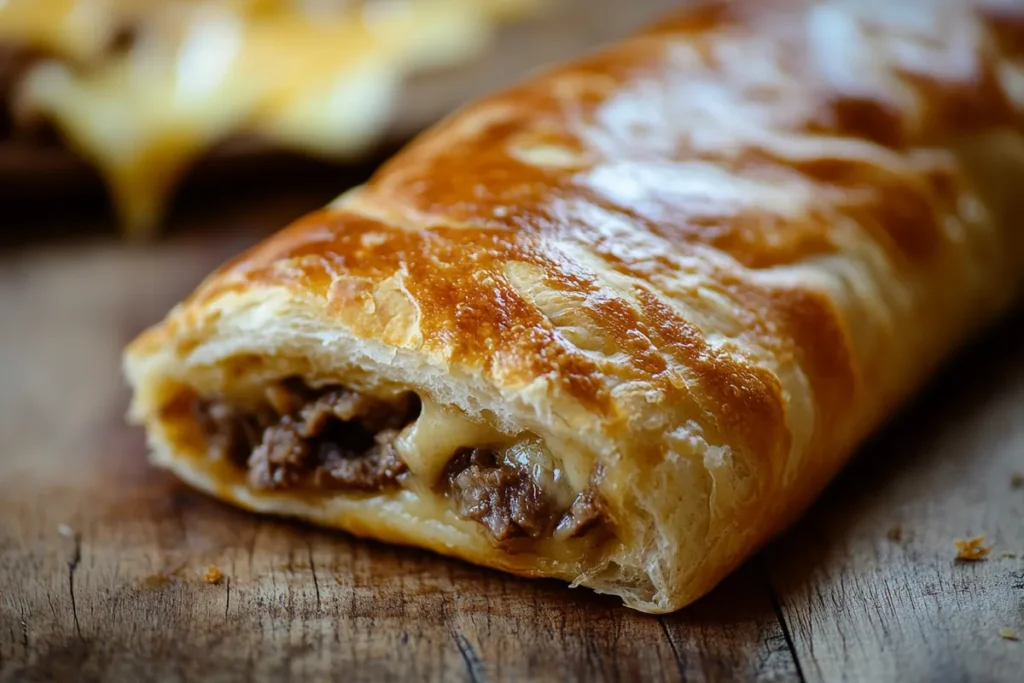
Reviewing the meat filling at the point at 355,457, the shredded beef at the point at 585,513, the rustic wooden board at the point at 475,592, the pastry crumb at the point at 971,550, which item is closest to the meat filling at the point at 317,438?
the meat filling at the point at 355,457

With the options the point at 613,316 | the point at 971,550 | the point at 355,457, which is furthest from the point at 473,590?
the point at 971,550

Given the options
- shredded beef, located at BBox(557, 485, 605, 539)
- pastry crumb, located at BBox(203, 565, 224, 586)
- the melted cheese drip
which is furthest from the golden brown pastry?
the melted cheese drip

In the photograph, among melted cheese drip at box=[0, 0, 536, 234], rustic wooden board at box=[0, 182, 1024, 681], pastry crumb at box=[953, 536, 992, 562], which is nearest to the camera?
rustic wooden board at box=[0, 182, 1024, 681]

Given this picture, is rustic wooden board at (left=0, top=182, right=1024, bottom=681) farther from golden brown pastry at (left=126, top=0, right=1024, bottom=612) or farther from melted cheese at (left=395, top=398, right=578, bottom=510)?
melted cheese at (left=395, top=398, right=578, bottom=510)

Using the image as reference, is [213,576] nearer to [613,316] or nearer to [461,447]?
[461,447]

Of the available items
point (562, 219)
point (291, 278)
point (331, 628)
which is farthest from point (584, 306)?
point (331, 628)

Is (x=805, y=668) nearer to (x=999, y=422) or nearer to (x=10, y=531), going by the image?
(x=999, y=422)

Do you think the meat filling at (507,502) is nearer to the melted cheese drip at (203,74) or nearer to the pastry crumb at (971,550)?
the pastry crumb at (971,550)
